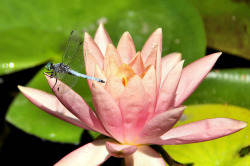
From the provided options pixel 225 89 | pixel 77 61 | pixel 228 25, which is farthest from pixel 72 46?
pixel 228 25

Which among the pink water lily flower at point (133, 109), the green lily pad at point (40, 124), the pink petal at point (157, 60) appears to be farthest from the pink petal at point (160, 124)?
the green lily pad at point (40, 124)

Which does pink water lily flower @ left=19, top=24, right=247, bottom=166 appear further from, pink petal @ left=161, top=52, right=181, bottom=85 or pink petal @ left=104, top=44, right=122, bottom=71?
pink petal @ left=161, top=52, right=181, bottom=85

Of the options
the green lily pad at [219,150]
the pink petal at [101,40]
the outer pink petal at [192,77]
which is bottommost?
the green lily pad at [219,150]

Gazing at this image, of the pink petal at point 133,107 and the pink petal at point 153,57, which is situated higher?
the pink petal at point 153,57

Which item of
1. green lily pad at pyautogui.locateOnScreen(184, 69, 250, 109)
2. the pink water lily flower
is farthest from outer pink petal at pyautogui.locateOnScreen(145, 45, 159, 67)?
green lily pad at pyautogui.locateOnScreen(184, 69, 250, 109)

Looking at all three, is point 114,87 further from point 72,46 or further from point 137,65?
point 72,46

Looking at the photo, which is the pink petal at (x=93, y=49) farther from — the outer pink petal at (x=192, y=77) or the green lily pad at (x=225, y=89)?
the green lily pad at (x=225, y=89)

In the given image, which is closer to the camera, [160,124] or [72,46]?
[160,124]
